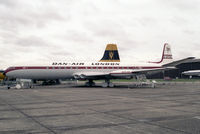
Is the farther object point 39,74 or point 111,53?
point 111,53

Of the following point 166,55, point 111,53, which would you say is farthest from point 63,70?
point 111,53

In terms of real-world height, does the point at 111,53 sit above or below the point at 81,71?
above

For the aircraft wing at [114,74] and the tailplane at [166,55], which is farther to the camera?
the tailplane at [166,55]

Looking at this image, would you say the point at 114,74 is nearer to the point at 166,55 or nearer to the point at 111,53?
the point at 166,55

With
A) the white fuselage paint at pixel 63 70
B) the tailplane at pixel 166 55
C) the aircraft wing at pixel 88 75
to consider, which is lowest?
the aircraft wing at pixel 88 75

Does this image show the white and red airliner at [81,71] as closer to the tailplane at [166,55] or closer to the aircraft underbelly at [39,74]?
the aircraft underbelly at [39,74]

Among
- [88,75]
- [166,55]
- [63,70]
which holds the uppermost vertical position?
[166,55]

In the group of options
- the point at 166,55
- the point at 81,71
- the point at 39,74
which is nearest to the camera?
the point at 39,74

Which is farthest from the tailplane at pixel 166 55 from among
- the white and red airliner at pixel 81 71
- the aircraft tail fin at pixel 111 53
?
the aircraft tail fin at pixel 111 53

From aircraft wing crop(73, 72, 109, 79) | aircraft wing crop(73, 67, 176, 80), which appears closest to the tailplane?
aircraft wing crop(73, 67, 176, 80)

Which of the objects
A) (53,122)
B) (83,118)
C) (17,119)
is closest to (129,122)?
(83,118)

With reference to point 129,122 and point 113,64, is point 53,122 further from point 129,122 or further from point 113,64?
point 113,64

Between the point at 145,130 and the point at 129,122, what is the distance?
4.13ft

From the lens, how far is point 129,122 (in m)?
8.04
